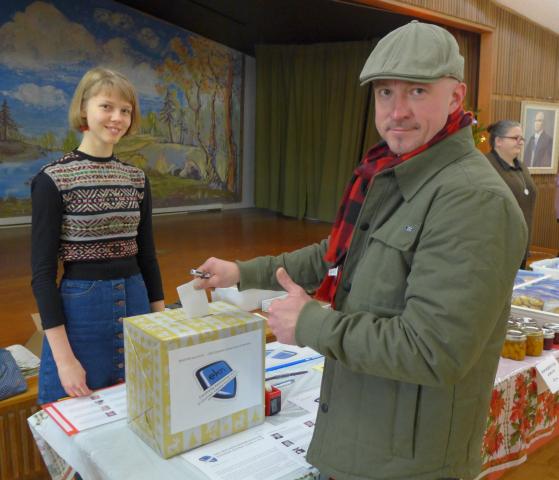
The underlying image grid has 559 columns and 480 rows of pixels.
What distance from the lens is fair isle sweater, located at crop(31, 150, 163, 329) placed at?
1.50m

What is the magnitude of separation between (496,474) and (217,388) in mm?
1049

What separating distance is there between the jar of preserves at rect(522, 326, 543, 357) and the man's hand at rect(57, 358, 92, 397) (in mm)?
1367

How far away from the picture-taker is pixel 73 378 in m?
1.44

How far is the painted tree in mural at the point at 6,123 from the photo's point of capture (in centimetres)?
729

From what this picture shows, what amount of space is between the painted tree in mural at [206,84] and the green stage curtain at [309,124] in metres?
0.55

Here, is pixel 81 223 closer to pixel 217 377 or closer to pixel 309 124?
pixel 217 377

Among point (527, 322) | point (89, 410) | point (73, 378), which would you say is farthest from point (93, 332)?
point (527, 322)

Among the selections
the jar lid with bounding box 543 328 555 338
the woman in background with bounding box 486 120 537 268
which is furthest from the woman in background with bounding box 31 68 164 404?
the woman in background with bounding box 486 120 537 268

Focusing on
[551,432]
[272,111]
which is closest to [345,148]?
[272,111]

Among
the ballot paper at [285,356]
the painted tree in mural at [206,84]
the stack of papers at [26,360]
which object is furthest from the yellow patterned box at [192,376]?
the painted tree in mural at [206,84]

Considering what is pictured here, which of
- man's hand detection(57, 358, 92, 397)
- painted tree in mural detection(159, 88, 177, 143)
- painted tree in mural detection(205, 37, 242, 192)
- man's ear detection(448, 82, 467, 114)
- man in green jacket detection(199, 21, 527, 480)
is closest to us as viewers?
man in green jacket detection(199, 21, 527, 480)

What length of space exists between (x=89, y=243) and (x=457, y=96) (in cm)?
107

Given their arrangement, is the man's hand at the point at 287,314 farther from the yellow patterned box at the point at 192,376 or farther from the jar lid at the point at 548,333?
the jar lid at the point at 548,333

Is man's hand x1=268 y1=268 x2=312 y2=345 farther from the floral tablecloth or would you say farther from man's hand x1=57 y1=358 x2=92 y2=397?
the floral tablecloth
